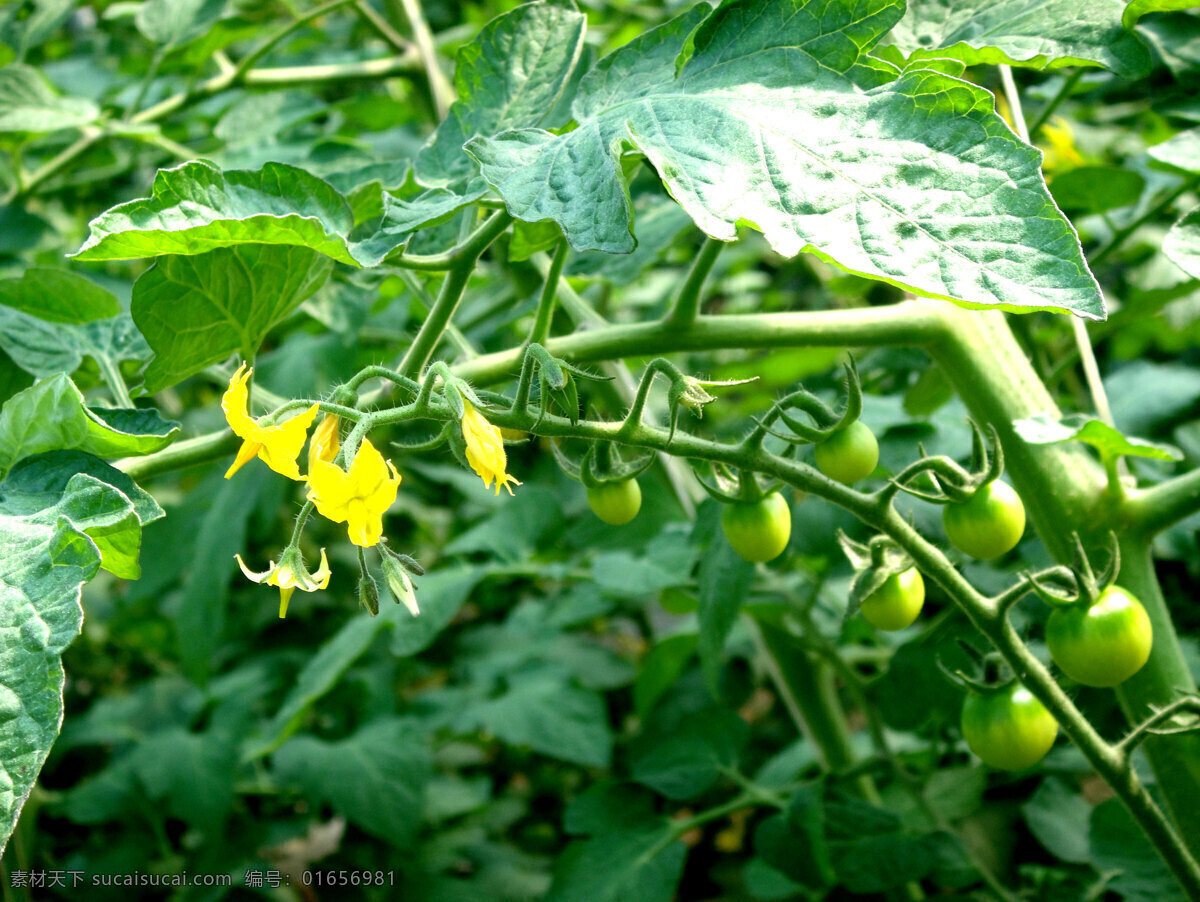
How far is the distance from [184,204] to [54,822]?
69.2 inches

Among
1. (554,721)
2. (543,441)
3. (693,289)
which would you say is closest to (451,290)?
(693,289)

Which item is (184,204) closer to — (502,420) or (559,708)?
(502,420)

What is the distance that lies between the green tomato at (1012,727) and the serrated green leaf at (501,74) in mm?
551

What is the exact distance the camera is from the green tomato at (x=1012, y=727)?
2.25 ft

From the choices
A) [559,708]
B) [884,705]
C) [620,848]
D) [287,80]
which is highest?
[287,80]

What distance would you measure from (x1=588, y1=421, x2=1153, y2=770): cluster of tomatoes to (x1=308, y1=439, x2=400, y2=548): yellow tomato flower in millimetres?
200

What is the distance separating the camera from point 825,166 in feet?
1.82

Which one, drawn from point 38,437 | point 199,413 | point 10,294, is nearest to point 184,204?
point 38,437

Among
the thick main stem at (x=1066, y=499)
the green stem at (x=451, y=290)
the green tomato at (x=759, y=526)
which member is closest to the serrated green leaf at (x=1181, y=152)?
the thick main stem at (x=1066, y=499)

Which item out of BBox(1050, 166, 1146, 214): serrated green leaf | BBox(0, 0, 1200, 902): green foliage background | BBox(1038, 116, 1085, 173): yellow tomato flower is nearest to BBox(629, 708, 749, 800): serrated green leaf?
BBox(0, 0, 1200, 902): green foliage background

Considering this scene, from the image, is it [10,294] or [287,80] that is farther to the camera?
[287,80]

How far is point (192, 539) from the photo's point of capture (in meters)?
1.51

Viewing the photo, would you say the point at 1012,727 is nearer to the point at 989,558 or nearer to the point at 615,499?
the point at 989,558

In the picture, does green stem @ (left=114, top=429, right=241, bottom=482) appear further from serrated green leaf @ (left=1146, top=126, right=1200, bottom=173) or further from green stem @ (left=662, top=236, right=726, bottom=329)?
serrated green leaf @ (left=1146, top=126, right=1200, bottom=173)
